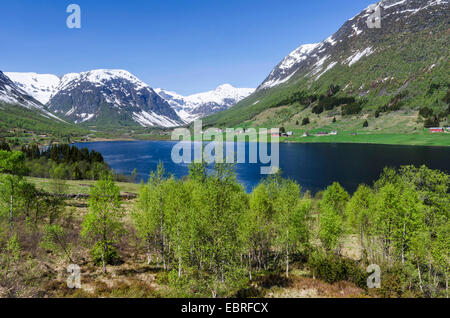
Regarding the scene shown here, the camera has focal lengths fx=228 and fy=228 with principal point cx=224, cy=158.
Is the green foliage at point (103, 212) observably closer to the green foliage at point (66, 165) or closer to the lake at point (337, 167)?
the lake at point (337, 167)

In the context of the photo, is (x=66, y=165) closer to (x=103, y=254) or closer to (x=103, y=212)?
(x=103, y=254)

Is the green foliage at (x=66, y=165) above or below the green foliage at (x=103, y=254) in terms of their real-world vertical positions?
above

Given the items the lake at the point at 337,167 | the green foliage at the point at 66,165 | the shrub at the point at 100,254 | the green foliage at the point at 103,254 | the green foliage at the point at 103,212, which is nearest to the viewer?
the green foliage at the point at 103,212

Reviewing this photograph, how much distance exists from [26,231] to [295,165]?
146 metres

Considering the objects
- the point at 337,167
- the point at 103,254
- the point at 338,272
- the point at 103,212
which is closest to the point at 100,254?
the point at 103,254

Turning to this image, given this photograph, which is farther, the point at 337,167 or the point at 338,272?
Result: the point at 337,167

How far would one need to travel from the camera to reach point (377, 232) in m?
38.9

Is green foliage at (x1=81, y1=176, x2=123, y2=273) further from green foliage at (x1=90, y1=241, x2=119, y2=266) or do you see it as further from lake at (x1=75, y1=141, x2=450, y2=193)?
A: lake at (x1=75, y1=141, x2=450, y2=193)

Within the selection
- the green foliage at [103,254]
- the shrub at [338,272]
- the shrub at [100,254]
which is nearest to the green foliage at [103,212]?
the green foliage at [103,254]


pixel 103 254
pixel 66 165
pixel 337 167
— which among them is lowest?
pixel 103 254

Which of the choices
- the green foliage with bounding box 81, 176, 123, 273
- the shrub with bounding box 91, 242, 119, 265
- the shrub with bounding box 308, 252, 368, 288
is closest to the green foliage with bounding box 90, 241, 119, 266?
the shrub with bounding box 91, 242, 119, 265
